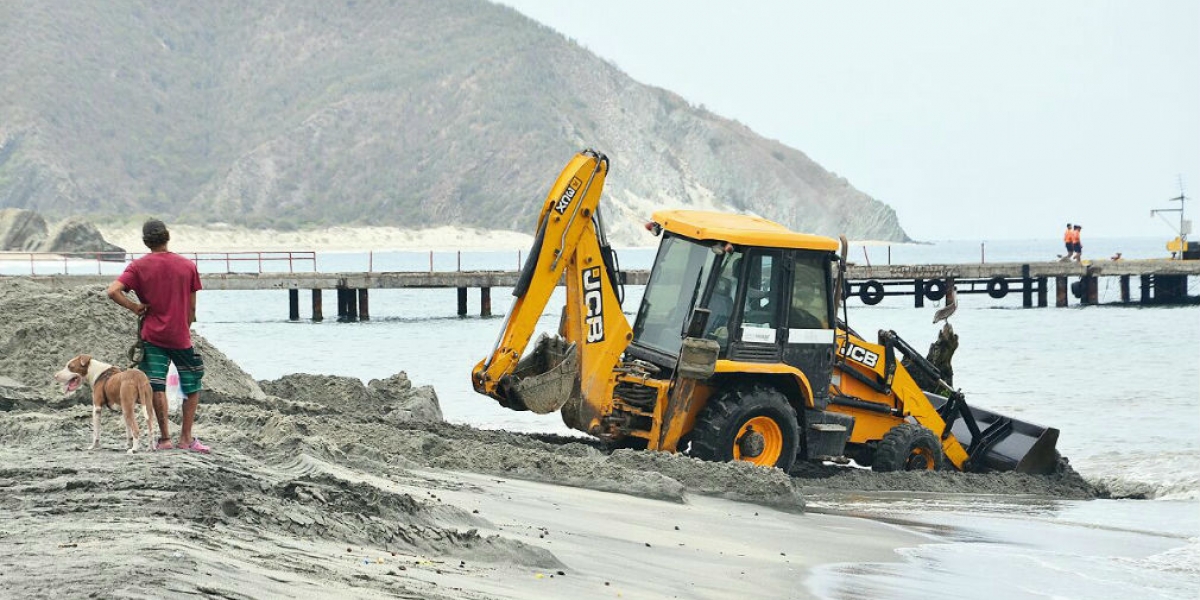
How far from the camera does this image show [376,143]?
170 meters

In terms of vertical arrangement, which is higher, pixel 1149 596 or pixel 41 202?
pixel 41 202

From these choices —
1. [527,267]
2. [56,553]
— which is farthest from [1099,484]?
[56,553]

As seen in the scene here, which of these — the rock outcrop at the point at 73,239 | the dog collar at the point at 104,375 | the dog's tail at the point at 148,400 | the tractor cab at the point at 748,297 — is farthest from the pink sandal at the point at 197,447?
the rock outcrop at the point at 73,239

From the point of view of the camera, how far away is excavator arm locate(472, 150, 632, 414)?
12258 millimetres

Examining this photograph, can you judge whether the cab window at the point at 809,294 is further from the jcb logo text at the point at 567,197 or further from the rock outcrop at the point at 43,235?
the rock outcrop at the point at 43,235

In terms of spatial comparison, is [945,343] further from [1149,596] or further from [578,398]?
[1149,596]

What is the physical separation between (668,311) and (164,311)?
480 centimetres

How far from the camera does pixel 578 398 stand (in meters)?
12.4

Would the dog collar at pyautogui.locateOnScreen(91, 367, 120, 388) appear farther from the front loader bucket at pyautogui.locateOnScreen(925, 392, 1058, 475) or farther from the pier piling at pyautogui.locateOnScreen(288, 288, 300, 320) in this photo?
the pier piling at pyautogui.locateOnScreen(288, 288, 300, 320)

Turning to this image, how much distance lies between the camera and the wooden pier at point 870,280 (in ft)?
152

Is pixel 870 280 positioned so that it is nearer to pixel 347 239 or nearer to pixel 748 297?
pixel 748 297

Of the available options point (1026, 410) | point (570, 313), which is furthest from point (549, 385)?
point (1026, 410)

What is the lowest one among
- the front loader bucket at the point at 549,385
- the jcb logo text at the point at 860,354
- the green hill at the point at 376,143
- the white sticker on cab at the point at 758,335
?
the front loader bucket at the point at 549,385

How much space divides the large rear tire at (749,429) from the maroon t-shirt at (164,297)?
4561mm
